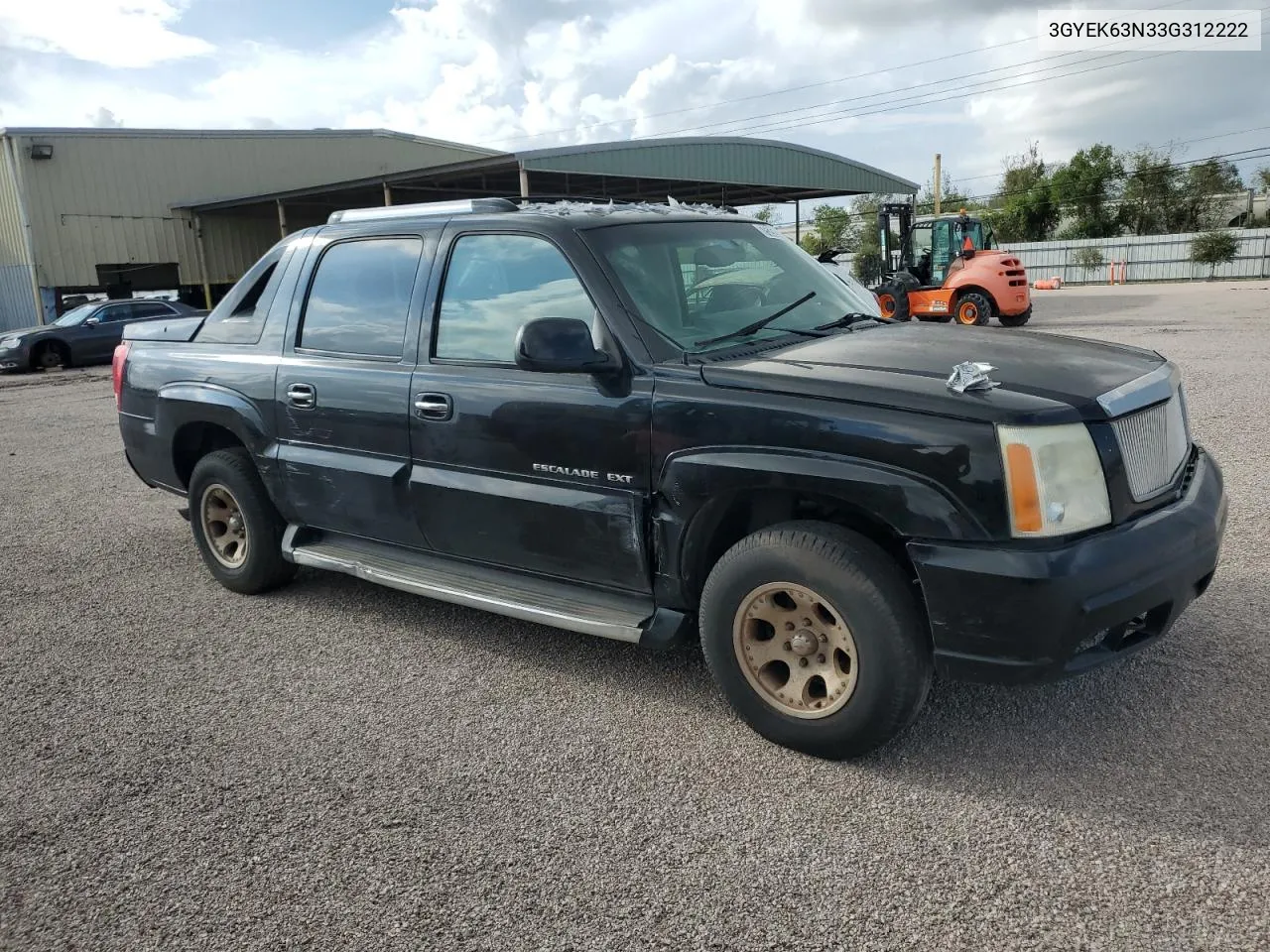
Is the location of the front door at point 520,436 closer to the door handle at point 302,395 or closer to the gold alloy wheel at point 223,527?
the door handle at point 302,395

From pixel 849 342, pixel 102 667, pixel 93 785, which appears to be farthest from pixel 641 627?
pixel 102 667

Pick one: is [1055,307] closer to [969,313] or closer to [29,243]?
[969,313]

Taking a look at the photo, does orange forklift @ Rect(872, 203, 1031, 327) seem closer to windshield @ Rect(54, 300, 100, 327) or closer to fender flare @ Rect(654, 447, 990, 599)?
fender flare @ Rect(654, 447, 990, 599)

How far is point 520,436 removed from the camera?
12.0 feet

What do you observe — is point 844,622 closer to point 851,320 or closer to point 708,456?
point 708,456

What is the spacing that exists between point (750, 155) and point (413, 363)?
Result: 23.4 meters

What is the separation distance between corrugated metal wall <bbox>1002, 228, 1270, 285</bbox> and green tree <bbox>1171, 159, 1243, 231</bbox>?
301 inches

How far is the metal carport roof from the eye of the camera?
70.5ft

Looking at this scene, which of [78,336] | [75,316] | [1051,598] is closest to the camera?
[1051,598]

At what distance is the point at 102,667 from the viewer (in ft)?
13.9

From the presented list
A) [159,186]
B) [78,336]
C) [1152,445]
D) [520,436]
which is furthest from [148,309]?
[1152,445]

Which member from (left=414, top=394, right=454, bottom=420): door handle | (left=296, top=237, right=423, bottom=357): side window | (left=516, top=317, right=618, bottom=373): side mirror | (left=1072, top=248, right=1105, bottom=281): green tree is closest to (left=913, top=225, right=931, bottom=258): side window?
(left=296, top=237, right=423, bottom=357): side window

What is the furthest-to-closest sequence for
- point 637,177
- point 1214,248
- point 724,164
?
point 1214,248, point 724,164, point 637,177

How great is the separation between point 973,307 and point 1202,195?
3507 centimetres
